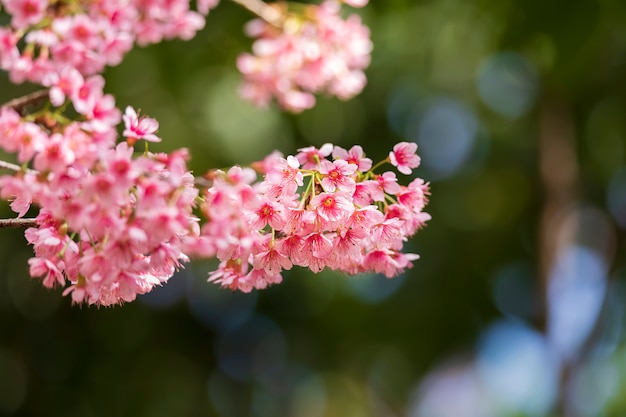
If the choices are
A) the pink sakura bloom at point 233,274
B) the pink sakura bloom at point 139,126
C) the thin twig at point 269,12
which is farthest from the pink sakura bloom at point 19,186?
the thin twig at point 269,12

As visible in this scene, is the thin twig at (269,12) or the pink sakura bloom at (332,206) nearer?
the pink sakura bloom at (332,206)

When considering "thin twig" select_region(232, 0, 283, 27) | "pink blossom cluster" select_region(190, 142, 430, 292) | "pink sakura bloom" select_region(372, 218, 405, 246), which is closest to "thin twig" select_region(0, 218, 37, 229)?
"pink blossom cluster" select_region(190, 142, 430, 292)

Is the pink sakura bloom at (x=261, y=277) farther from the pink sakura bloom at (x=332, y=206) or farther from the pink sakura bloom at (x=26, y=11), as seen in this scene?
the pink sakura bloom at (x=26, y=11)

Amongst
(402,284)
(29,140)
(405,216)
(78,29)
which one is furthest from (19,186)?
(402,284)

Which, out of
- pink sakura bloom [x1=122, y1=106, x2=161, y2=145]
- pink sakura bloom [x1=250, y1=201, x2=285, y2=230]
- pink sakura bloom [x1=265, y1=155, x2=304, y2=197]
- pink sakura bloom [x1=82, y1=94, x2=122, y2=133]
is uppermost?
pink sakura bloom [x1=265, y1=155, x2=304, y2=197]

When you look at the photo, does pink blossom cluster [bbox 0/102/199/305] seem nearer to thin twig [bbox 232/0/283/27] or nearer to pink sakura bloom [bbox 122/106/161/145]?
pink sakura bloom [bbox 122/106/161/145]

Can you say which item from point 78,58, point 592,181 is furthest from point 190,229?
point 592,181

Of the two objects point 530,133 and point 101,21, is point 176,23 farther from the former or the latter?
point 530,133
